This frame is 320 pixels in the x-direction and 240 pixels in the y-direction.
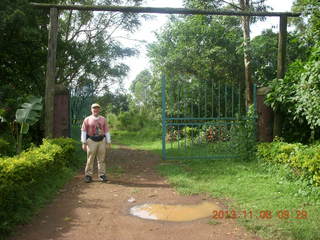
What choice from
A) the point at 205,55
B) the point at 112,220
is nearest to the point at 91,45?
the point at 205,55

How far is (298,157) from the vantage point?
618cm

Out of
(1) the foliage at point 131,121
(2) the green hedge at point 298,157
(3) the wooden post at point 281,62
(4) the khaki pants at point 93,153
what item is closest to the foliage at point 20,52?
(4) the khaki pants at point 93,153

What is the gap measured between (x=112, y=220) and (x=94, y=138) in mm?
2794

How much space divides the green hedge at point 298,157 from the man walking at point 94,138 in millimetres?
3826

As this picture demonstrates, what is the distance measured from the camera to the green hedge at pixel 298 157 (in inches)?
219

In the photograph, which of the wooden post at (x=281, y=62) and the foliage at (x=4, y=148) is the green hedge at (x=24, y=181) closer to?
the foliage at (x=4, y=148)

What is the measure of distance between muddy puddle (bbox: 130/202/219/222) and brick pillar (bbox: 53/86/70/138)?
4.41 meters

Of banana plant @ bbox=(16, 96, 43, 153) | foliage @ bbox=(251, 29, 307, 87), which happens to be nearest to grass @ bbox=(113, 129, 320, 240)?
banana plant @ bbox=(16, 96, 43, 153)

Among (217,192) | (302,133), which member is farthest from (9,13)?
(302,133)

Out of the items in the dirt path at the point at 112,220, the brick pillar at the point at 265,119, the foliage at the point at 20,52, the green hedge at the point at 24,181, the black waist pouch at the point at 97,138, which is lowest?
the dirt path at the point at 112,220

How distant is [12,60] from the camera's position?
10.4m

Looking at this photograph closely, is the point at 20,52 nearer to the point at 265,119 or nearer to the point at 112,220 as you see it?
the point at 112,220

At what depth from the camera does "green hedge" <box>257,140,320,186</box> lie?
5575 millimetres

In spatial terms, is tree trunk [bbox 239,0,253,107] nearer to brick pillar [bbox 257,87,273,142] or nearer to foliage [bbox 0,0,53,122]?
brick pillar [bbox 257,87,273,142]
